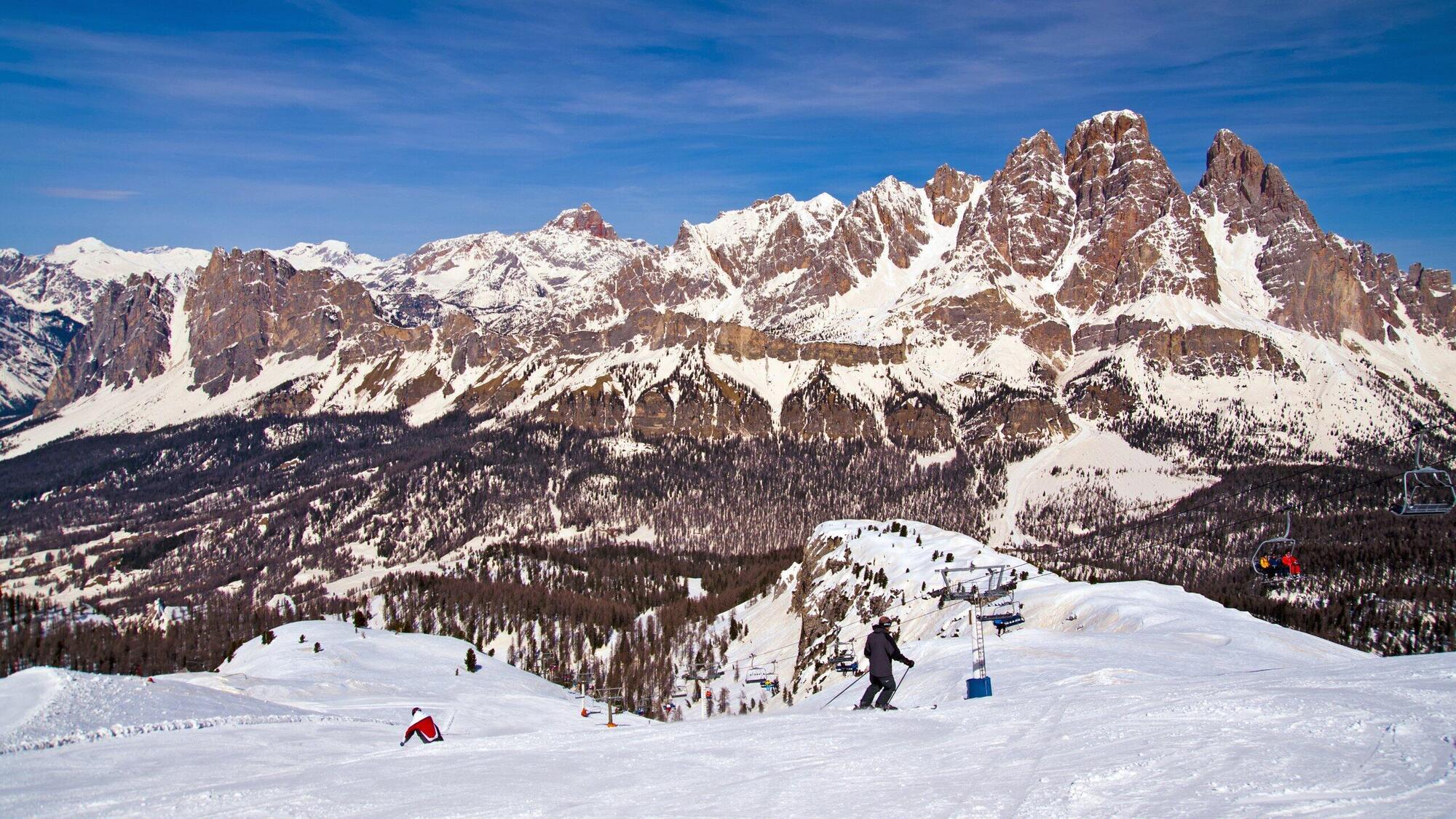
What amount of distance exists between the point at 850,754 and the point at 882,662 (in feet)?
25.4

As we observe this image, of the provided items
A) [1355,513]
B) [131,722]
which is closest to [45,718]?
[131,722]

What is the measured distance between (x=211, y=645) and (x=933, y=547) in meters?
103

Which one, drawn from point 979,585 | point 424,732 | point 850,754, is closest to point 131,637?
point 979,585

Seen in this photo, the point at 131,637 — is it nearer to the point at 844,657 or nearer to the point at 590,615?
the point at 590,615

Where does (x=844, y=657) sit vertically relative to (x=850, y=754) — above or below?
below

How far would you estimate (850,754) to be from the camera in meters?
17.6

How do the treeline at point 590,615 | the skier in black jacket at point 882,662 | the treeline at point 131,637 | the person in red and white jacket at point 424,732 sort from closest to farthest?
the person in red and white jacket at point 424,732 < the skier in black jacket at point 882,662 < the treeline at point 131,637 < the treeline at point 590,615

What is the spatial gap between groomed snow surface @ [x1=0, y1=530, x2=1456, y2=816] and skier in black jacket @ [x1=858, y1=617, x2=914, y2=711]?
112cm

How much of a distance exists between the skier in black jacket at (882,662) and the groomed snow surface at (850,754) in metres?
1.12

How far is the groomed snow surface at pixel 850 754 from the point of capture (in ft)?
43.6

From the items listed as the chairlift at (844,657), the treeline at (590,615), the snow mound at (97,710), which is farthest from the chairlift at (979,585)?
the treeline at (590,615)

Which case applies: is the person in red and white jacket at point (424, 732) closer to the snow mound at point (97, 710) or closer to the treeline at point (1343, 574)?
the snow mound at point (97, 710)

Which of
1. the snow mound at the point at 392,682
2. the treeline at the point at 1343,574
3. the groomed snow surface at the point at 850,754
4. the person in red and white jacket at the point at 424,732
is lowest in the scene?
the treeline at the point at 1343,574

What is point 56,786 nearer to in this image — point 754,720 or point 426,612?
point 754,720
